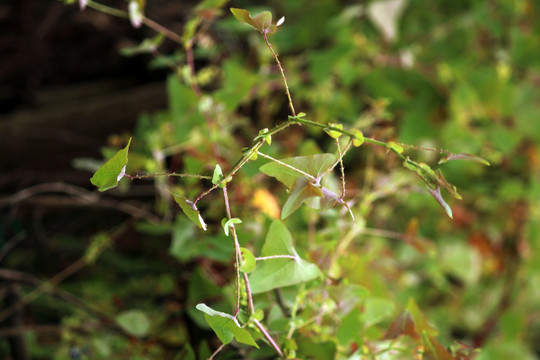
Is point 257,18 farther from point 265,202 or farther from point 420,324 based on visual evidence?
point 265,202

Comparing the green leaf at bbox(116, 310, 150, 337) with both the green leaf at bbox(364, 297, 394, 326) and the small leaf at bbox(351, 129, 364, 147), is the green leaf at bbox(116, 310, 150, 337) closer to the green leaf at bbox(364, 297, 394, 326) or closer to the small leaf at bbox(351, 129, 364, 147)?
the green leaf at bbox(364, 297, 394, 326)

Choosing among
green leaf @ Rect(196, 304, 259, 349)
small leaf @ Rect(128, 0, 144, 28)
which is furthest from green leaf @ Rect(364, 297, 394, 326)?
small leaf @ Rect(128, 0, 144, 28)

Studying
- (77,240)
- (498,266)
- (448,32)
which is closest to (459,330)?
(498,266)

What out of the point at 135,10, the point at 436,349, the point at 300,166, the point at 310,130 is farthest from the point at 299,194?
the point at 310,130

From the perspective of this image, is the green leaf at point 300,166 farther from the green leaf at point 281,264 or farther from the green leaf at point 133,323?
the green leaf at point 133,323

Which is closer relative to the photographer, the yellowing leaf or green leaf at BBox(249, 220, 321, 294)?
green leaf at BBox(249, 220, 321, 294)
